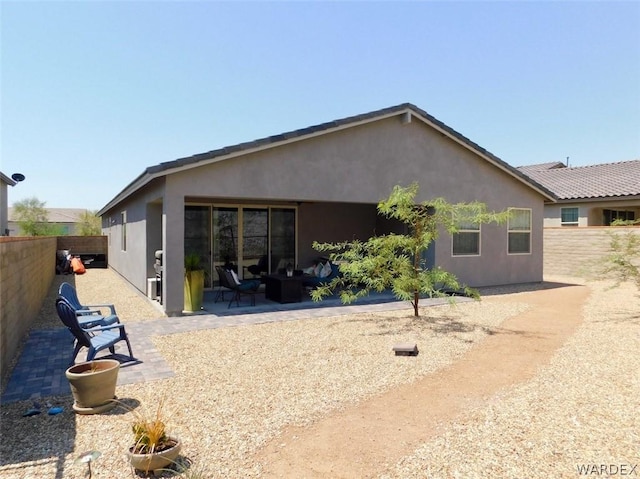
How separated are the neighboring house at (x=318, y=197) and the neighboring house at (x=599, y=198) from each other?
8514mm

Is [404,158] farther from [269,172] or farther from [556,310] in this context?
[556,310]

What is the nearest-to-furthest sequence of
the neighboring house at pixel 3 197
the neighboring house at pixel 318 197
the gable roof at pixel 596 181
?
the neighboring house at pixel 318 197, the gable roof at pixel 596 181, the neighboring house at pixel 3 197

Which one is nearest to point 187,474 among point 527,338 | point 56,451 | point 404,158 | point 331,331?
→ point 56,451

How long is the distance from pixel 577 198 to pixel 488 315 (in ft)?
53.6

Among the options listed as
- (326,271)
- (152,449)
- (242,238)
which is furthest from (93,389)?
(242,238)

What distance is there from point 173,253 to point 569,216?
2203 centimetres

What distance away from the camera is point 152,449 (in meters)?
3.31

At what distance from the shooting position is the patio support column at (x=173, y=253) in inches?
362

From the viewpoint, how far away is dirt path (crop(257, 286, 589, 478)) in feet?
11.5

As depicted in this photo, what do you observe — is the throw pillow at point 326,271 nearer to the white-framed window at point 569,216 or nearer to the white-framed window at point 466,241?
the white-framed window at point 466,241

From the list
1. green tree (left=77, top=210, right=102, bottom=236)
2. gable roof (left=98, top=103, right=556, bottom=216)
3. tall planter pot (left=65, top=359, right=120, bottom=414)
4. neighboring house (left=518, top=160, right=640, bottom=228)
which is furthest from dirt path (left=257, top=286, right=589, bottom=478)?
green tree (left=77, top=210, right=102, bottom=236)

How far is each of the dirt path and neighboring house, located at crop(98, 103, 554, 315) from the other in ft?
19.0

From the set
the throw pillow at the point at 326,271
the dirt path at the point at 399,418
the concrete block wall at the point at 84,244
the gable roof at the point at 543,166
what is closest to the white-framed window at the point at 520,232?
the throw pillow at the point at 326,271

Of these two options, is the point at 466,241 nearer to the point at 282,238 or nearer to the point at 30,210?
the point at 282,238
